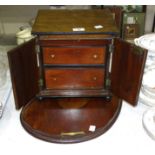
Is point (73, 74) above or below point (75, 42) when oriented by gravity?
below

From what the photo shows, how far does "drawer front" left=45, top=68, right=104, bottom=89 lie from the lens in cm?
95

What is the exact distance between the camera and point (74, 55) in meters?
0.91

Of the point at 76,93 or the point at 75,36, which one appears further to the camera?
the point at 76,93

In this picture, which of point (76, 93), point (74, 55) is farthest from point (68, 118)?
point (74, 55)

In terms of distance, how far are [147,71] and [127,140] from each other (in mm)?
328

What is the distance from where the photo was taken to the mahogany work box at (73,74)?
0.87 meters

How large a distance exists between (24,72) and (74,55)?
8.0 inches

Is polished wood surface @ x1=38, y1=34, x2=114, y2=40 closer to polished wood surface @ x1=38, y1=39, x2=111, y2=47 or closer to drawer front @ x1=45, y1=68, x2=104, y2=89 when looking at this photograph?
polished wood surface @ x1=38, y1=39, x2=111, y2=47

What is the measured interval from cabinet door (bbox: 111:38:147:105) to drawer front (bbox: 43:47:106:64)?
7 cm

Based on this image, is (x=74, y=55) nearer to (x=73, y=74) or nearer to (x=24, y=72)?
(x=73, y=74)

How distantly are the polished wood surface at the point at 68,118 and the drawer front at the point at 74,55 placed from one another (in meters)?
0.19

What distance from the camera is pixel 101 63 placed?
929 millimetres

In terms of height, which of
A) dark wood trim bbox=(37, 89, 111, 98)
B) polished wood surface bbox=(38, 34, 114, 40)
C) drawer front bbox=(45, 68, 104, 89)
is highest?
polished wood surface bbox=(38, 34, 114, 40)

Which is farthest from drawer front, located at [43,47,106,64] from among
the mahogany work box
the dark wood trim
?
the dark wood trim
